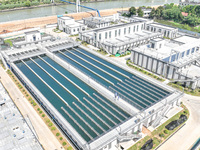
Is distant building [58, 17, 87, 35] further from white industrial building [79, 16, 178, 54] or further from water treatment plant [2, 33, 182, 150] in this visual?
water treatment plant [2, 33, 182, 150]

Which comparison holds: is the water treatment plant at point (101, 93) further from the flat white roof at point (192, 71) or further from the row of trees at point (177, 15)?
the row of trees at point (177, 15)

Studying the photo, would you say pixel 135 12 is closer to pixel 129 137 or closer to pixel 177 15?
pixel 177 15

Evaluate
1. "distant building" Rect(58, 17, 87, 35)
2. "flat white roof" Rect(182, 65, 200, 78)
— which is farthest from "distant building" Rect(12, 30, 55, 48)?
"flat white roof" Rect(182, 65, 200, 78)

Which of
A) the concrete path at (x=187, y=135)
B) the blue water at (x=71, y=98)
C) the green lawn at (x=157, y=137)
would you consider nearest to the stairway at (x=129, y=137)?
the green lawn at (x=157, y=137)

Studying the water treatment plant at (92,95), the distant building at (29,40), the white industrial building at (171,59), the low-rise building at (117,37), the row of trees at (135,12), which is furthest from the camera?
the row of trees at (135,12)

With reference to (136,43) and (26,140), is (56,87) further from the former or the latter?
(136,43)

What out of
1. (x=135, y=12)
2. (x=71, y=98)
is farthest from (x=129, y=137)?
(x=135, y=12)

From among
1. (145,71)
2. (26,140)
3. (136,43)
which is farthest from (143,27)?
(26,140)
